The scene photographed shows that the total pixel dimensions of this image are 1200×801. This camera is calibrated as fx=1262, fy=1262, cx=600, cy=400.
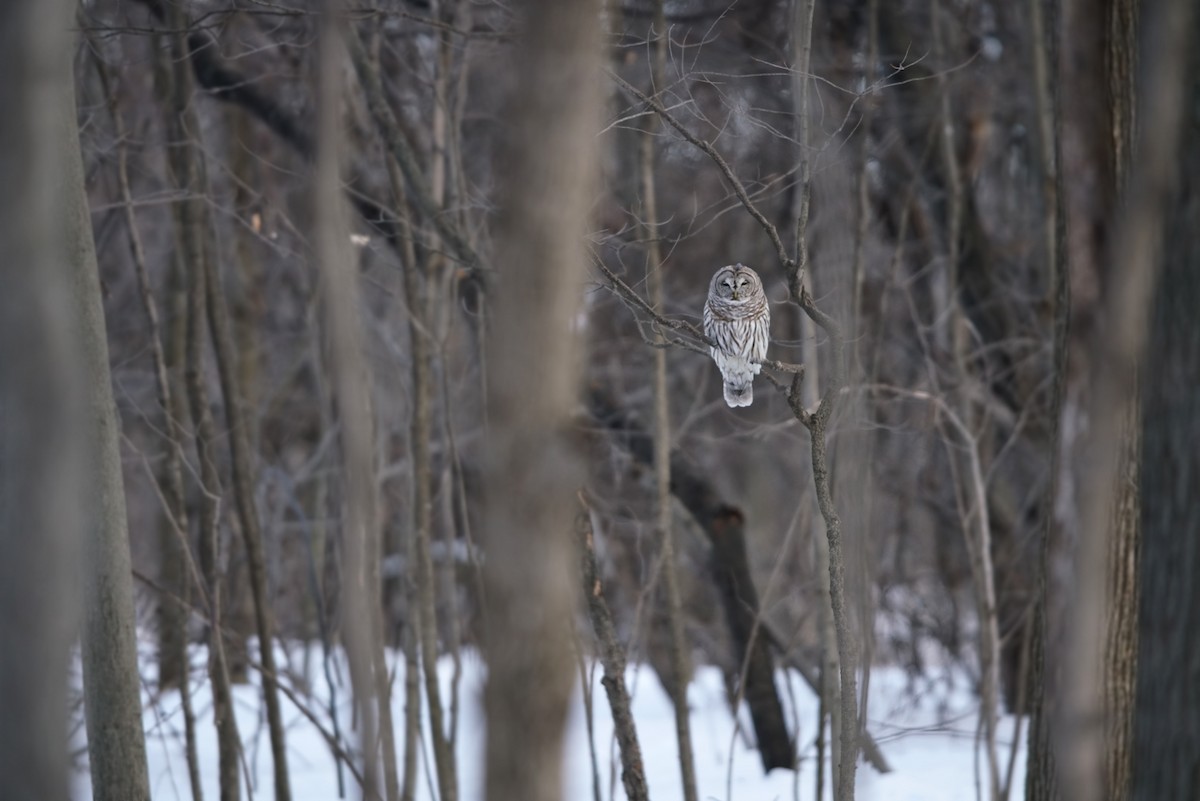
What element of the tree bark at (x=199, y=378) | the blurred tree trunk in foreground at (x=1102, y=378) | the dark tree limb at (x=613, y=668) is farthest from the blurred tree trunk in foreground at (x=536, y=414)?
the tree bark at (x=199, y=378)

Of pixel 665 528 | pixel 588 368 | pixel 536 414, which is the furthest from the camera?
pixel 588 368

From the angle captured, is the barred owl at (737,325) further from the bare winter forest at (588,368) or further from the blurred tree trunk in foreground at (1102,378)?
the blurred tree trunk in foreground at (1102,378)

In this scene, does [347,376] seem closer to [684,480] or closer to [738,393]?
[738,393]

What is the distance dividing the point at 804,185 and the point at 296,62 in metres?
5.19

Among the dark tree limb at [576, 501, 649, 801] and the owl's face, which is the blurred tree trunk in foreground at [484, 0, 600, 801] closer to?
the dark tree limb at [576, 501, 649, 801]

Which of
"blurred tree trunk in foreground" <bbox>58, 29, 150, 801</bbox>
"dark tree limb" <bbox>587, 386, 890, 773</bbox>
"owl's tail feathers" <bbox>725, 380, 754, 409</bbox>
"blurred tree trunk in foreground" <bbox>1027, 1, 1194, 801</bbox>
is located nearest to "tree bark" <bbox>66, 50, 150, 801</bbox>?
"blurred tree trunk in foreground" <bbox>58, 29, 150, 801</bbox>

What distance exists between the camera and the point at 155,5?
20.9ft

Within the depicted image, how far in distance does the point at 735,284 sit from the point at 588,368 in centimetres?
276

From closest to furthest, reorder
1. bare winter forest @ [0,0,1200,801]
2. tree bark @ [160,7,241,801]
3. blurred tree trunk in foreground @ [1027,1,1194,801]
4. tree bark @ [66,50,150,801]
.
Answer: bare winter forest @ [0,0,1200,801], blurred tree trunk in foreground @ [1027,1,1194,801], tree bark @ [66,50,150,801], tree bark @ [160,7,241,801]

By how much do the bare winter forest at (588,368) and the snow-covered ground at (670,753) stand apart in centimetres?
25

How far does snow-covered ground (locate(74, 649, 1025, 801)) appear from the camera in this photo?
715 centimetres

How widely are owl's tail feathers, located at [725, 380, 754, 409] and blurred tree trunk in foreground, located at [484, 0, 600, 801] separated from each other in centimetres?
348

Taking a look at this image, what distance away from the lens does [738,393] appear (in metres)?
5.70

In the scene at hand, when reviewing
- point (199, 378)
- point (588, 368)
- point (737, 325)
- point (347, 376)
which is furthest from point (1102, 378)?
point (588, 368)
